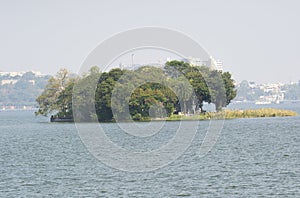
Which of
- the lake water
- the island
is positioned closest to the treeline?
the island

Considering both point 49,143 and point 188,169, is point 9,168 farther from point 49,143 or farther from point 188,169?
point 49,143

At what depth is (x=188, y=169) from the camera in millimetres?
45906

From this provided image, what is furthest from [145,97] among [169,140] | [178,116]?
[169,140]

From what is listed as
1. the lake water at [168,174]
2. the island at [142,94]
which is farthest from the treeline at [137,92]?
the lake water at [168,174]

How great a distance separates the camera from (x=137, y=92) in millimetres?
110688

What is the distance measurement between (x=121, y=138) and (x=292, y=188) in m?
44.3

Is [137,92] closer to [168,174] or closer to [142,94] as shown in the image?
[142,94]

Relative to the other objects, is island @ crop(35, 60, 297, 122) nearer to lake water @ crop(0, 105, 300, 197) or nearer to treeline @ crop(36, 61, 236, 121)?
treeline @ crop(36, 61, 236, 121)

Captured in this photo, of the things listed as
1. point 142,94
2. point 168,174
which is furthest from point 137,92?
point 168,174

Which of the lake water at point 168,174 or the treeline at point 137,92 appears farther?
the treeline at point 137,92

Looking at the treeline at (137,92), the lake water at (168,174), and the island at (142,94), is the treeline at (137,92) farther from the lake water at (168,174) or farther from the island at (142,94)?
the lake water at (168,174)

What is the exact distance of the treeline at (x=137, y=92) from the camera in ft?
365

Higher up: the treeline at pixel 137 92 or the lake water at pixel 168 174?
the treeline at pixel 137 92

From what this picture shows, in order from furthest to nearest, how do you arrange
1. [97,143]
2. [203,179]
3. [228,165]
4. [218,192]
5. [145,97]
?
[145,97] → [97,143] → [228,165] → [203,179] → [218,192]
